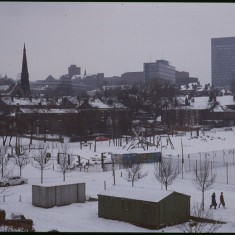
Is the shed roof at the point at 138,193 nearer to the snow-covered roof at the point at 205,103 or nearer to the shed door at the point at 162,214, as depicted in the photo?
the shed door at the point at 162,214

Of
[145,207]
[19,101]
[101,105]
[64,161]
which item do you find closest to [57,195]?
[145,207]

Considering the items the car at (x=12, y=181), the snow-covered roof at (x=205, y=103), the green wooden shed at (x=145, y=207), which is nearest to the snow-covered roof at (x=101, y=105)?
the snow-covered roof at (x=205, y=103)

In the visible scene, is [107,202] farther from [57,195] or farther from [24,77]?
[24,77]

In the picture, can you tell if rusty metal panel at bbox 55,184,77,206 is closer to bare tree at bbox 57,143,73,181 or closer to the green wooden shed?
the green wooden shed

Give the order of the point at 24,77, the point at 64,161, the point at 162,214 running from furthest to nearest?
the point at 24,77, the point at 64,161, the point at 162,214

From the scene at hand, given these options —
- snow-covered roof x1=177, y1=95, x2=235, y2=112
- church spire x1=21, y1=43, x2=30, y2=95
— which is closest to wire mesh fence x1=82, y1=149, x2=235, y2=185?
snow-covered roof x1=177, y1=95, x2=235, y2=112
